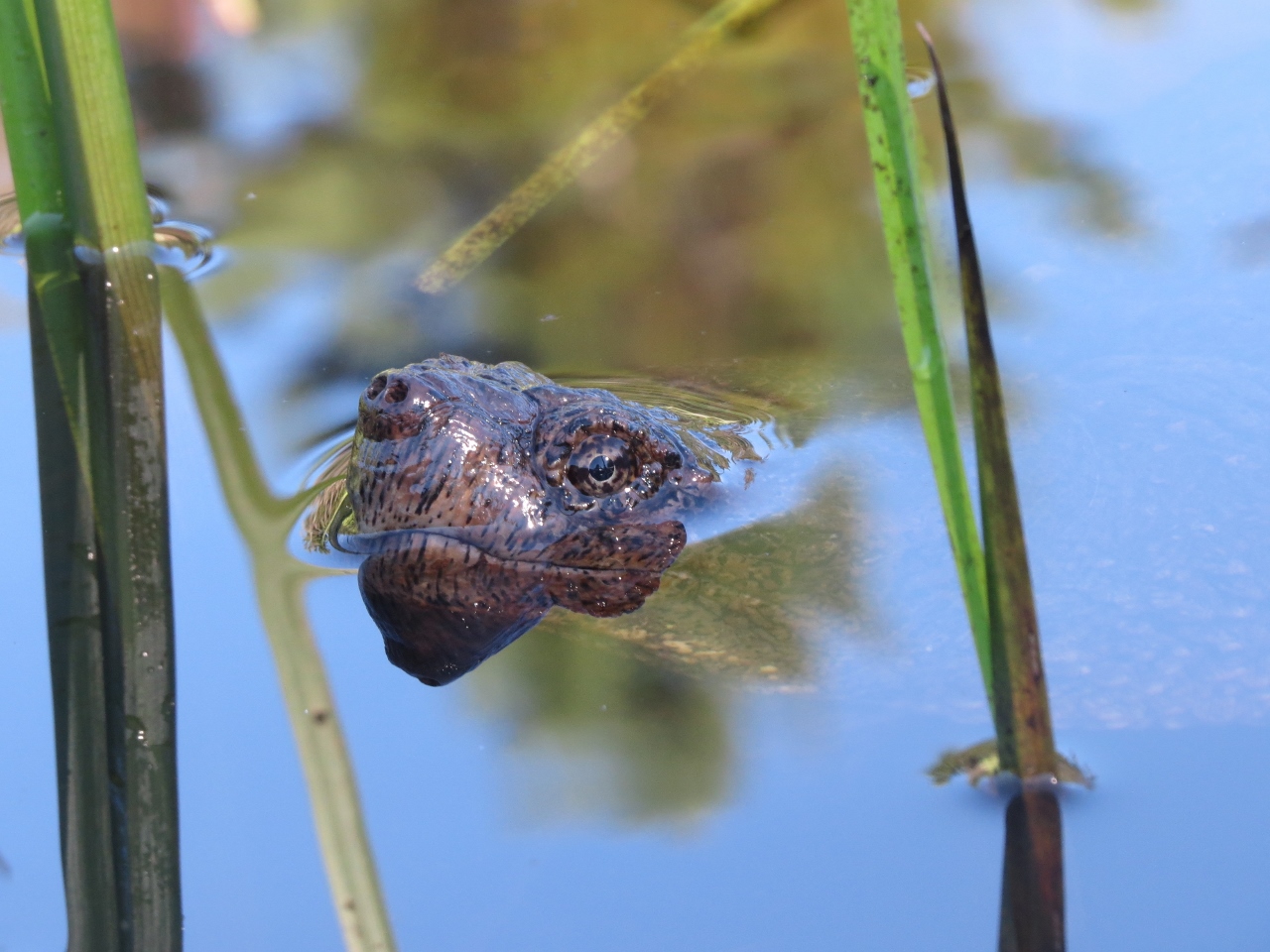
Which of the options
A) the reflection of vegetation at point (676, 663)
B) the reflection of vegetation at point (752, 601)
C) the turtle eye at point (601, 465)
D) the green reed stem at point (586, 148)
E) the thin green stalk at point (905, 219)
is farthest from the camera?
the green reed stem at point (586, 148)

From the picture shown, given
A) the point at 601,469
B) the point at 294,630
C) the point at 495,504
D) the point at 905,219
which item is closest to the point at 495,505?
the point at 495,504

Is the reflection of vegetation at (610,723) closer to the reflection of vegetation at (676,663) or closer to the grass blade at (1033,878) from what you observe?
the reflection of vegetation at (676,663)

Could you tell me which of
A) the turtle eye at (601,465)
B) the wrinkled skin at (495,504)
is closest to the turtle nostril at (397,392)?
the wrinkled skin at (495,504)

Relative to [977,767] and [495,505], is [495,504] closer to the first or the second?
[495,505]

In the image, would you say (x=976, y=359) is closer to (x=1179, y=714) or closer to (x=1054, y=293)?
(x=1179, y=714)

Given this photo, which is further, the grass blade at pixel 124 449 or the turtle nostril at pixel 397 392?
the turtle nostril at pixel 397 392

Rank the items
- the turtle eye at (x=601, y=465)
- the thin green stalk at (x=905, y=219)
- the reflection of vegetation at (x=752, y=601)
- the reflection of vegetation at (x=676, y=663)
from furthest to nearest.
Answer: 1. the turtle eye at (x=601, y=465)
2. the reflection of vegetation at (x=752, y=601)
3. the reflection of vegetation at (x=676, y=663)
4. the thin green stalk at (x=905, y=219)

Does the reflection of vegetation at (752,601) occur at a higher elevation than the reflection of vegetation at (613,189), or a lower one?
lower
